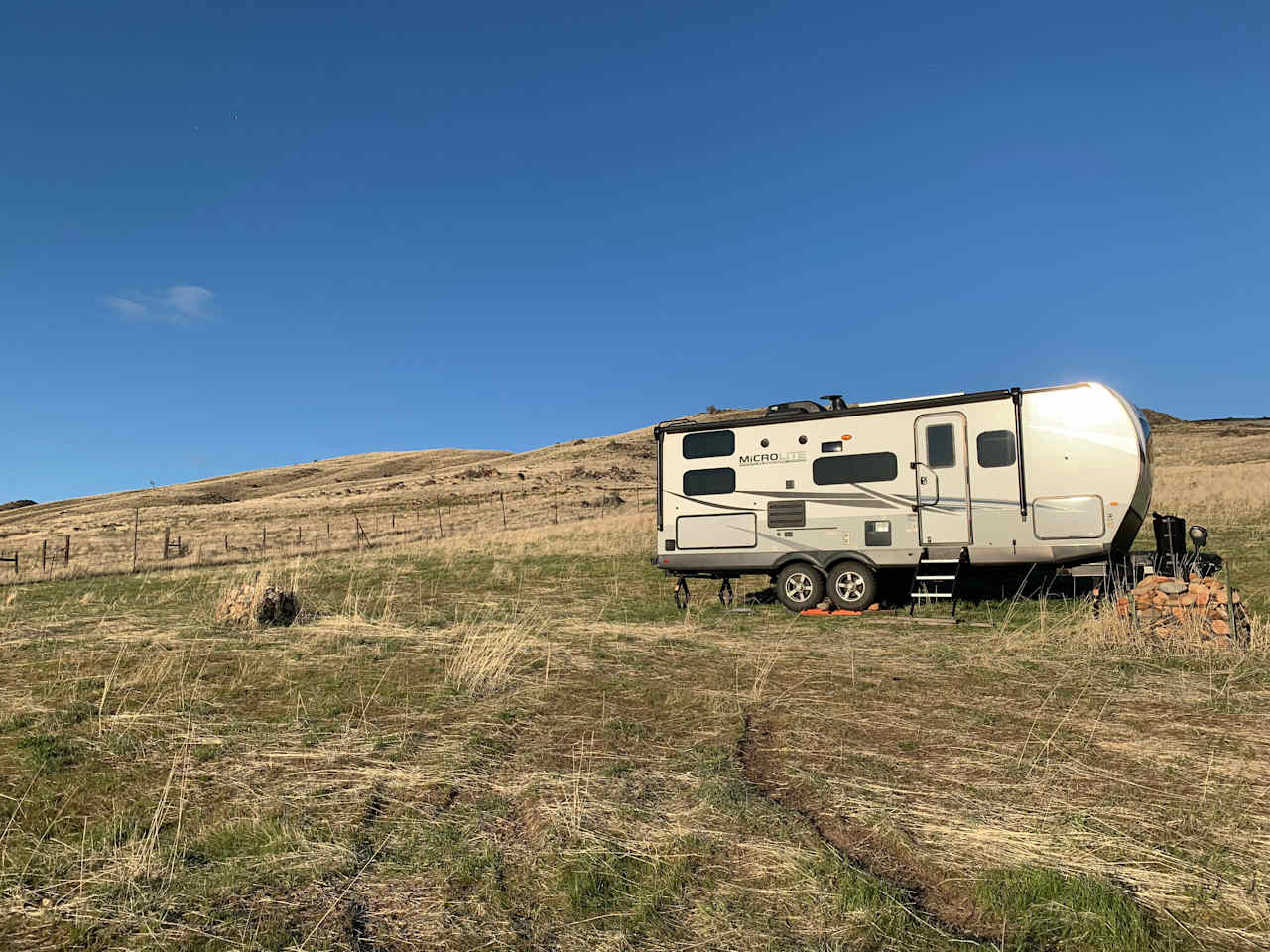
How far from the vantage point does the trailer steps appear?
42.7 feet

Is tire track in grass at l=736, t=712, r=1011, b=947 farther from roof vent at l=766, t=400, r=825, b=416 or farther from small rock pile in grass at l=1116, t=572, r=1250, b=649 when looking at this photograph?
roof vent at l=766, t=400, r=825, b=416

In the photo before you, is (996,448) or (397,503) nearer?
(996,448)

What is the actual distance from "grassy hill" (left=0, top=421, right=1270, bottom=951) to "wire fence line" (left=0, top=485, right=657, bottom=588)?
18828 mm

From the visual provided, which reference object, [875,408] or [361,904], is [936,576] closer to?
[875,408]

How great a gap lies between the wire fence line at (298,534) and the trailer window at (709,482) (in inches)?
765

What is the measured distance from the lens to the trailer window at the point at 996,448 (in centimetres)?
1264

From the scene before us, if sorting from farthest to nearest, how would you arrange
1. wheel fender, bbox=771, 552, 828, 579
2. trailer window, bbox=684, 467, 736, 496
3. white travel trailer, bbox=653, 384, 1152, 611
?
trailer window, bbox=684, 467, 736, 496 → wheel fender, bbox=771, 552, 828, 579 → white travel trailer, bbox=653, 384, 1152, 611

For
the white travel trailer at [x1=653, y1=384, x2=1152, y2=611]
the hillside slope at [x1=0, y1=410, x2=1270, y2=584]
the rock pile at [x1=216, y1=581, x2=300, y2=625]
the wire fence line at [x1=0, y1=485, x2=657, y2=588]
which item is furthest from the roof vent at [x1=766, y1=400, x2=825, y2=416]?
the wire fence line at [x1=0, y1=485, x2=657, y2=588]

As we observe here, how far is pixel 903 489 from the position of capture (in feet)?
44.5

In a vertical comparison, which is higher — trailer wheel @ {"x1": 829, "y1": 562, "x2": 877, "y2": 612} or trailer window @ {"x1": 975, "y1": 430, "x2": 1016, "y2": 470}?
trailer window @ {"x1": 975, "y1": 430, "x2": 1016, "y2": 470}

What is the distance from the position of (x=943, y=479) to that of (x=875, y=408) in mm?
1710

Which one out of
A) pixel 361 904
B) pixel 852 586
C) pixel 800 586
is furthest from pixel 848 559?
pixel 361 904

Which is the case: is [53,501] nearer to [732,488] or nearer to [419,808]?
[732,488]

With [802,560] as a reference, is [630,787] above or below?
below
